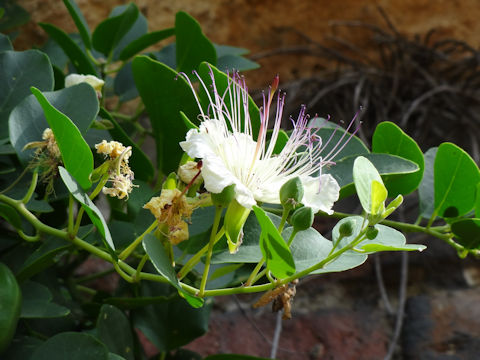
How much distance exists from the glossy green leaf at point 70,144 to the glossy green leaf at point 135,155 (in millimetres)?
159

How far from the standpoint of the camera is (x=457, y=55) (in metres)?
1.75

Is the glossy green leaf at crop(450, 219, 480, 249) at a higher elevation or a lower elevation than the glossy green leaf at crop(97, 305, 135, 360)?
higher

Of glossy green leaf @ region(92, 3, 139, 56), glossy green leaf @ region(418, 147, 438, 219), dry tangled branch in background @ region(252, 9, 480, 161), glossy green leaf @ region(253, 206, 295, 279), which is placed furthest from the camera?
dry tangled branch in background @ region(252, 9, 480, 161)

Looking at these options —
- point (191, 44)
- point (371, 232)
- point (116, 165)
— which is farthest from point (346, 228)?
point (191, 44)

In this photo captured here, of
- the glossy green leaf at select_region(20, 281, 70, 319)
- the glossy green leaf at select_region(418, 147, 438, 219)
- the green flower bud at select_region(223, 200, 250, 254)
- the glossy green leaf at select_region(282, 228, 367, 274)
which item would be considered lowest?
the glossy green leaf at select_region(20, 281, 70, 319)

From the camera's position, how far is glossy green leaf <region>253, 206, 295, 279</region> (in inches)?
22.2

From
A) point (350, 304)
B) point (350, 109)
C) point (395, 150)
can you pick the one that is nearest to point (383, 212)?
point (395, 150)

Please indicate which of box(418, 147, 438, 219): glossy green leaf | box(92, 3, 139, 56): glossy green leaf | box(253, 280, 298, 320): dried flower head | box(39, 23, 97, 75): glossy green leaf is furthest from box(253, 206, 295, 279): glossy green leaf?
box(92, 3, 139, 56): glossy green leaf

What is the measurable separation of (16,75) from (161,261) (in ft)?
1.37

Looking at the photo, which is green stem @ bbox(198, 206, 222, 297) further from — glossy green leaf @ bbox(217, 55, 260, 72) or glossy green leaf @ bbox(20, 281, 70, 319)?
glossy green leaf @ bbox(217, 55, 260, 72)

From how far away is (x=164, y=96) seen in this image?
31.4 inches

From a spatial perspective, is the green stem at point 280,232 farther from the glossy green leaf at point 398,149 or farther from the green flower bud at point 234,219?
the glossy green leaf at point 398,149

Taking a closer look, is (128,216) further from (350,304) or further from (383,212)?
(350,304)

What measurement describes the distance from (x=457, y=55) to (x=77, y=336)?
1.41m
